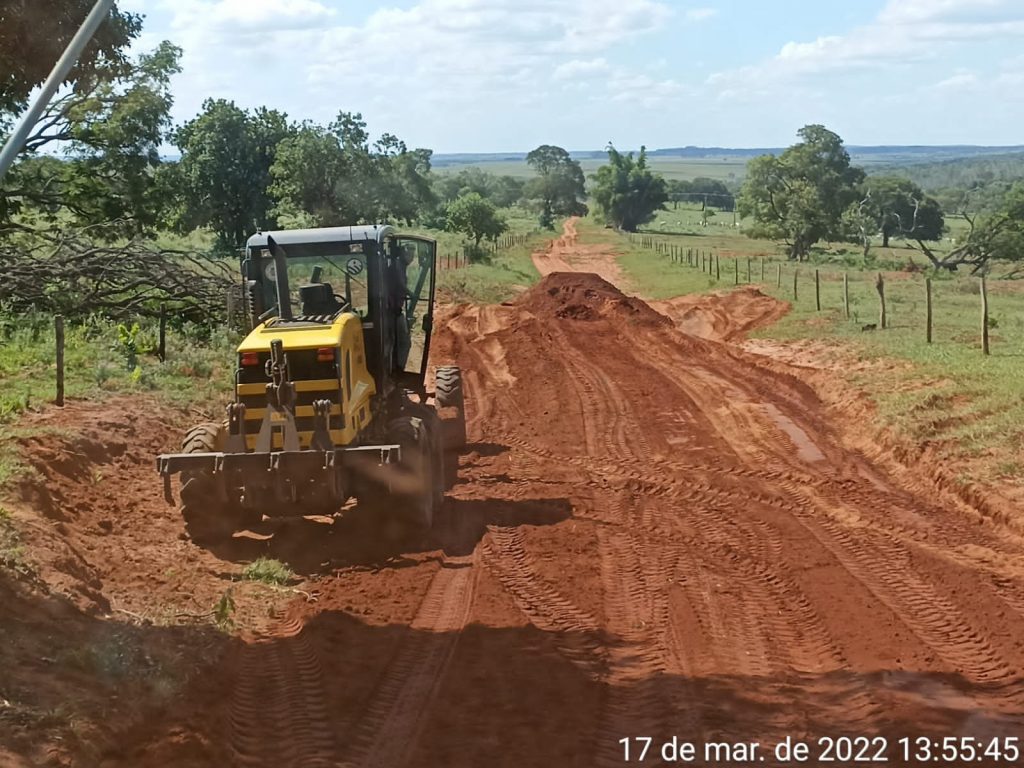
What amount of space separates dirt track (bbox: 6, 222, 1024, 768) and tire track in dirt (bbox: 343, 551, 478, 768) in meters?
0.02

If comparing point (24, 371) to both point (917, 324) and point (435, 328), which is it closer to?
point (435, 328)

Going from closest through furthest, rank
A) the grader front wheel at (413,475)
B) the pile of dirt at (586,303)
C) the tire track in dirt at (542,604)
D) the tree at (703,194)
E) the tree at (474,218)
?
the tire track in dirt at (542,604)
the grader front wheel at (413,475)
the pile of dirt at (586,303)
the tree at (474,218)
the tree at (703,194)

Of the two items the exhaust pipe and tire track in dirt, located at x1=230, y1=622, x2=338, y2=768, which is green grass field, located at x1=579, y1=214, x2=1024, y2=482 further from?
tire track in dirt, located at x1=230, y1=622, x2=338, y2=768

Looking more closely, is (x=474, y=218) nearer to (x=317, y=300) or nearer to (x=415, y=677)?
(x=317, y=300)

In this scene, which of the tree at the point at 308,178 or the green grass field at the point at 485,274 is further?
the tree at the point at 308,178

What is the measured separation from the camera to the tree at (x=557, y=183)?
141250 mm

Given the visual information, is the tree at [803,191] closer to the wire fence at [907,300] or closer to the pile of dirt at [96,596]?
the wire fence at [907,300]

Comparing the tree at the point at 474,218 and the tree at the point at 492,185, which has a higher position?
the tree at the point at 492,185

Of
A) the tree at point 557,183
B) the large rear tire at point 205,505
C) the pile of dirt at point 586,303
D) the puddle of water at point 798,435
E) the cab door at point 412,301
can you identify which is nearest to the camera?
the large rear tire at point 205,505

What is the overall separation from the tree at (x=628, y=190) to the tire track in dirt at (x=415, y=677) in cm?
9501

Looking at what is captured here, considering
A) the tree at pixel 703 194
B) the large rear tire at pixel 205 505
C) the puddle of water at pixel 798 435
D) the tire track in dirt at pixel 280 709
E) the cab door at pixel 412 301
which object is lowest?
the tire track in dirt at pixel 280 709

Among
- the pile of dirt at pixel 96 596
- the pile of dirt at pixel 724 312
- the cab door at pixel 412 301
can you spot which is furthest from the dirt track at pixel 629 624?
the pile of dirt at pixel 724 312

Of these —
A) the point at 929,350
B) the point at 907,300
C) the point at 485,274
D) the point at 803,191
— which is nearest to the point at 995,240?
the point at 803,191

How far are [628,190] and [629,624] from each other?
96.6m
